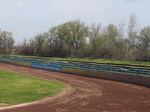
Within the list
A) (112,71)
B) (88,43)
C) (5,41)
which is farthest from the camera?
(5,41)

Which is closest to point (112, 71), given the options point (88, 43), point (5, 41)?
point (88, 43)

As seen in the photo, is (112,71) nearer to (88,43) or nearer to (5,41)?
(88,43)

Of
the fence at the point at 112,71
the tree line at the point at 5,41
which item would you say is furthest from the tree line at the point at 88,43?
the fence at the point at 112,71

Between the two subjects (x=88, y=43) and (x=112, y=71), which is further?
(x=88, y=43)

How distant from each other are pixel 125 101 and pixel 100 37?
5194 centimetres

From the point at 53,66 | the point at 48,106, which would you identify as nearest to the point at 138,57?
the point at 53,66

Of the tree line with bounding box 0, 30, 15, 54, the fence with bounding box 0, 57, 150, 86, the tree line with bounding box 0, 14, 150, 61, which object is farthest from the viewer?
the tree line with bounding box 0, 30, 15, 54

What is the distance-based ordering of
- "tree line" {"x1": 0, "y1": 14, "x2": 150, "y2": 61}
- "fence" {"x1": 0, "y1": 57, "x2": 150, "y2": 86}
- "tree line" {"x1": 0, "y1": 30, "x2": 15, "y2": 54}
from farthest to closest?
"tree line" {"x1": 0, "y1": 30, "x2": 15, "y2": 54}, "tree line" {"x1": 0, "y1": 14, "x2": 150, "y2": 61}, "fence" {"x1": 0, "y1": 57, "x2": 150, "y2": 86}

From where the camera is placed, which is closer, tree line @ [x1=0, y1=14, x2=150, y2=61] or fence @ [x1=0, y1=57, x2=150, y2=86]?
fence @ [x1=0, y1=57, x2=150, y2=86]

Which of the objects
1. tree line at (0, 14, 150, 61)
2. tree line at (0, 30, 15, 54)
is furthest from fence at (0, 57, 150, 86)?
tree line at (0, 30, 15, 54)

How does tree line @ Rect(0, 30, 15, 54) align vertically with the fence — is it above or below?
above

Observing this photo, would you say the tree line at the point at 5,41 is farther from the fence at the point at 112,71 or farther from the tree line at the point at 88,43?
the fence at the point at 112,71

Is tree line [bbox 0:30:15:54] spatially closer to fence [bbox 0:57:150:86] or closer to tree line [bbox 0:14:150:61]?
tree line [bbox 0:14:150:61]

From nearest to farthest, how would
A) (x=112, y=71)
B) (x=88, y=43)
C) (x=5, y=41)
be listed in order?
(x=112, y=71)
(x=88, y=43)
(x=5, y=41)
